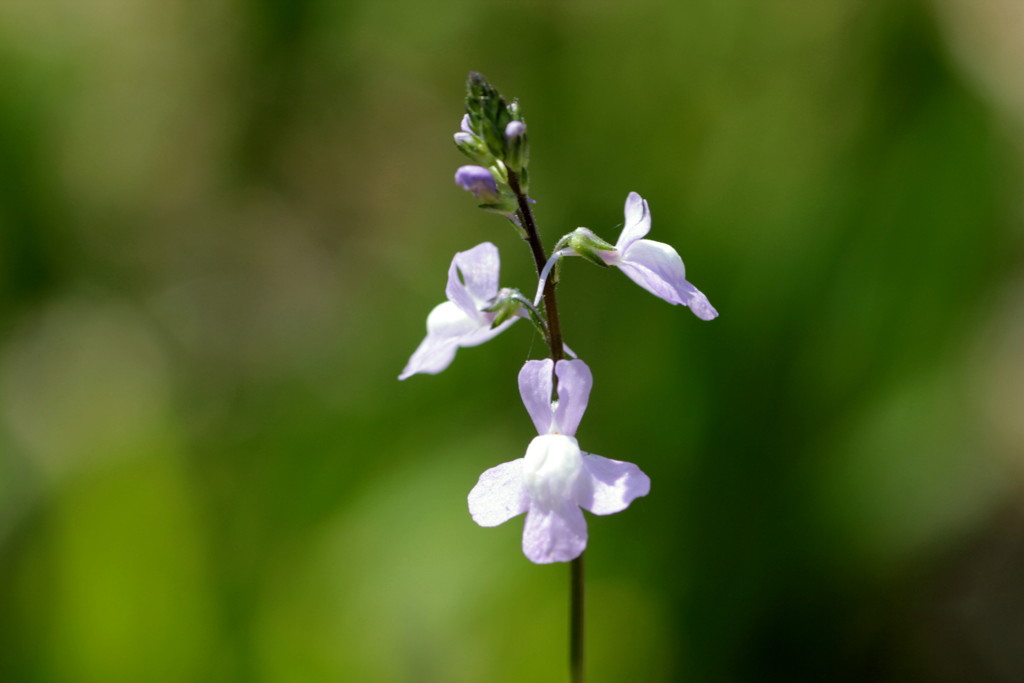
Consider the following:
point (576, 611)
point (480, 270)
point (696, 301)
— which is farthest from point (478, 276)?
point (576, 611)

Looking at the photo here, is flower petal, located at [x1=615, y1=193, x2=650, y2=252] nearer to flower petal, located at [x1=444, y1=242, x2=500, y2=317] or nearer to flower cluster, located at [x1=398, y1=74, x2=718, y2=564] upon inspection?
flower cluster, located at [x1=398, y1=74, x2=718, y2=564]

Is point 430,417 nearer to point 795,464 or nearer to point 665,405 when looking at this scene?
point 665,405

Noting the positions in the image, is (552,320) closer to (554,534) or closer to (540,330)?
(540,330)

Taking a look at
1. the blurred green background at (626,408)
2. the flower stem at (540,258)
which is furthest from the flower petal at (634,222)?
the blurred green background at (626,408)

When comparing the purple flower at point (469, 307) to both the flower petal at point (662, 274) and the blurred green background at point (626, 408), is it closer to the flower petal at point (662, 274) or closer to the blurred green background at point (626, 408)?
the flower petal at point (662, 274)

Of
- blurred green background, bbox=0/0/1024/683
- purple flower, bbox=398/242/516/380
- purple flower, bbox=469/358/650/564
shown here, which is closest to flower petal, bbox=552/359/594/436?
purple flower, bbox=469/358/650/564

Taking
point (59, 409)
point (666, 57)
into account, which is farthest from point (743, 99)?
point (59, 409)

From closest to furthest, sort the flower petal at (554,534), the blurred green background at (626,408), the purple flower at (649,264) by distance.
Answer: the flower petal at (554,534) → the purple flower at (649,264) → the blurred green background at (626,408)
